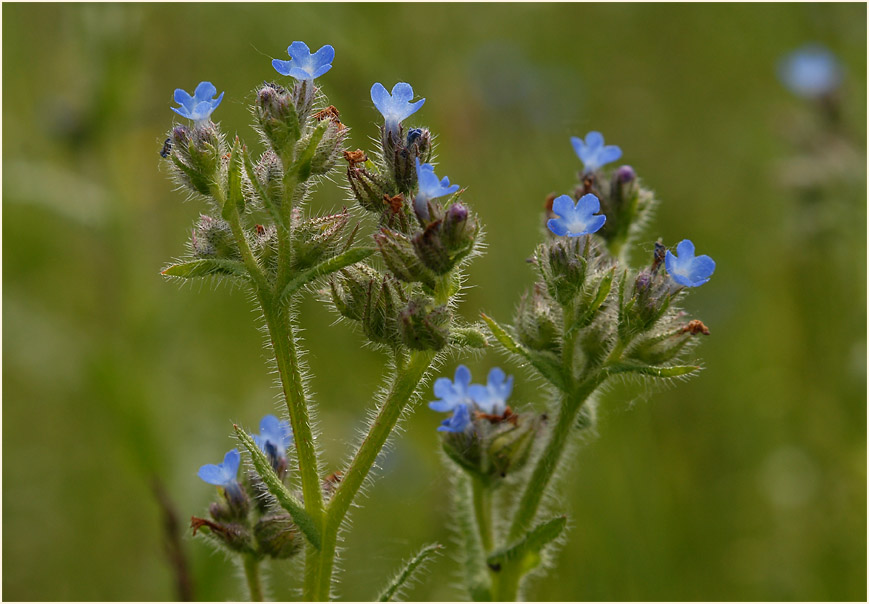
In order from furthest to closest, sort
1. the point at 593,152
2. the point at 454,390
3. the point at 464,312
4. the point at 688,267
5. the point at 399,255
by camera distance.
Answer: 1. the point at 464,312
2. the point at 593,152
3. the point at 454,390
4. the point at 688,267
5. the point at 399,255

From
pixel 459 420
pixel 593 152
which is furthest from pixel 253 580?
pixel 593 152

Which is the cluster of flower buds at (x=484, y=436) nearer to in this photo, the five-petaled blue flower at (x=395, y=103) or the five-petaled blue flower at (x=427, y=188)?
the five-petaled blue flower at (x=427, y=188)

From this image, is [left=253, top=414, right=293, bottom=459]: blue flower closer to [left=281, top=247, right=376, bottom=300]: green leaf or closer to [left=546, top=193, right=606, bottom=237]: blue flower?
[left=281, top=247, right=376, bottom=300]: green leaf

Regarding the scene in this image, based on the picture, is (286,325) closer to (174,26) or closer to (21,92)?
(174,26)

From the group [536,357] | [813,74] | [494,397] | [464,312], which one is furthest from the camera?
[813,74]

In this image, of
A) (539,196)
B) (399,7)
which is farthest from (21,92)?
(539,196)

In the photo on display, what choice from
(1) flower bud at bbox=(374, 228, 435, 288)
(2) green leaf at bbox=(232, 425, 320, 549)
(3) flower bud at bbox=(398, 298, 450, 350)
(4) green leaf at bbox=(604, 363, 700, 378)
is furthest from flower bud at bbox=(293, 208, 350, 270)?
(4) green leaf at bbox=(604, 363, 700, 378)

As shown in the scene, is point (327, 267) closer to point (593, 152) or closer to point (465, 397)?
point (465, 397)

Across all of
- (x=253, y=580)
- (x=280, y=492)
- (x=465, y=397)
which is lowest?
(x=253, y=580)

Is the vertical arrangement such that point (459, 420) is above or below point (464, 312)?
below
